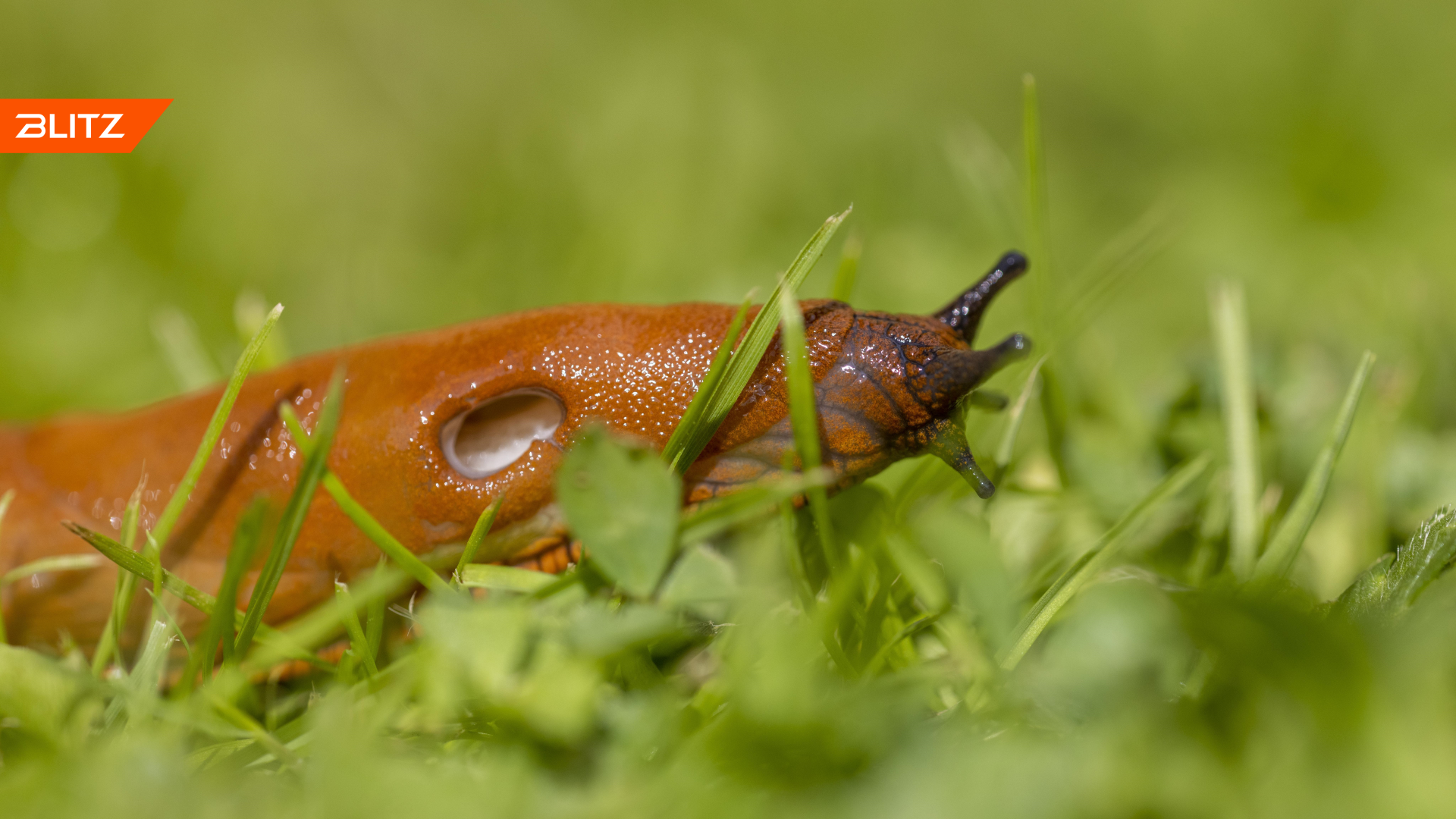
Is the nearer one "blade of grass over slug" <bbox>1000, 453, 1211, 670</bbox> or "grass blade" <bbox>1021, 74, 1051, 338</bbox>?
"blade of grass over slug" <bbox>1000, 453, 1211, 670</bbox>

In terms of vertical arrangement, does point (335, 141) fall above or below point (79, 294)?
above

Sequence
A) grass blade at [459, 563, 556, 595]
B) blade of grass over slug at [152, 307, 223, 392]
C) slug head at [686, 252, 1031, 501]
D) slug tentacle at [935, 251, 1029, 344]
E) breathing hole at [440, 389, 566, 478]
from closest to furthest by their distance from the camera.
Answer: grass blade at [459, 563, 556, 595]
slug head at [686, 252, 1031, 501]
breathing hole at [440, 389, 566, 478]
slug tentacle at [935, 251, 1029, 344]
blade of grass over slug at [152, 307, 223, 392]

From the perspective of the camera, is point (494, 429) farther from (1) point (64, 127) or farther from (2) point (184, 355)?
(1) point (64, 127)

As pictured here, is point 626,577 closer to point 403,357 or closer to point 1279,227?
point 403,357

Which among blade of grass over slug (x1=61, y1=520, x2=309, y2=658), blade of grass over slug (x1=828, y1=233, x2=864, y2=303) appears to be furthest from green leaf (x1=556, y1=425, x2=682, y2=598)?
blade of grass over slug (x1=828, y1=233, x2=864, y2=303)

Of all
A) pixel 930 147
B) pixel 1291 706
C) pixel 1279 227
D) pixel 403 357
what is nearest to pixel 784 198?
pixel 930 147

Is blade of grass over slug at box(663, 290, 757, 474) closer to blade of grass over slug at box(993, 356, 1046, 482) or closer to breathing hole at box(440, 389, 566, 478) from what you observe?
breathing hole at box(440, 389, 566, 478)
